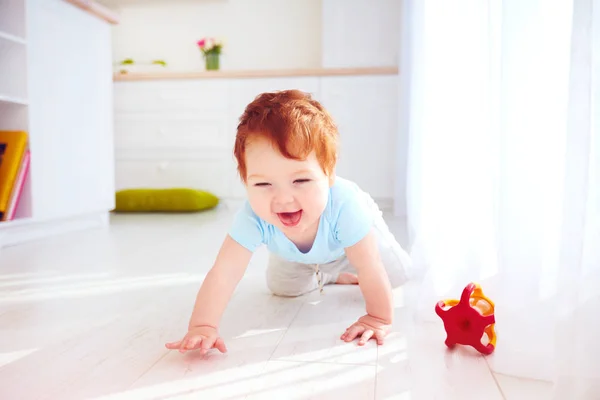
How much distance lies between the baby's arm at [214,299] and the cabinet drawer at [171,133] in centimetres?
234

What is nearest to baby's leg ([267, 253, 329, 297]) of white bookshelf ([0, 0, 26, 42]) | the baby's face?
the baby's face

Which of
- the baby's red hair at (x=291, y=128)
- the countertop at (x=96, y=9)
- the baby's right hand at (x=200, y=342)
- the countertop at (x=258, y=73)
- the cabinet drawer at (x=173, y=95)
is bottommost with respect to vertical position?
the baby's right hand at (x=200, y=342)

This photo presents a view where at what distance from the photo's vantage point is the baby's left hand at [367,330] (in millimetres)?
852

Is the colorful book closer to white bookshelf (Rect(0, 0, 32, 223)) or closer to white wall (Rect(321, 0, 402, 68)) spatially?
white bookshelf (Rect(0, 0, 32, 223))

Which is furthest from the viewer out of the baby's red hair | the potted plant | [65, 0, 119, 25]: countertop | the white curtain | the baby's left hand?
the potted plant

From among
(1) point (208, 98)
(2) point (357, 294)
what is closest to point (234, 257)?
(2) point (357, 294)

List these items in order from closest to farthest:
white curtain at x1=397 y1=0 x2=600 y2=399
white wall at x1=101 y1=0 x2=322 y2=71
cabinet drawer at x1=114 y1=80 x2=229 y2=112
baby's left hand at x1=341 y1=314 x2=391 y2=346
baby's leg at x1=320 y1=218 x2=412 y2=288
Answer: white curtain at x1=397 y1=0 x2=600 y2=399 → baby's left hand at x1=341 y1=314 x2=391 y2=346 → baby's leg at x1=320 y1=218 x2=412 y2=288 → cabinet drawer at x1=114 y1=80 x2=229 y2=112 → white wall at x1=101 y1=0 x2=322 y2=71

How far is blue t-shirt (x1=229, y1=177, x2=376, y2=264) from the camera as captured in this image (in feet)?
2.99

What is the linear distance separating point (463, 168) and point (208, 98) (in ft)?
7.93

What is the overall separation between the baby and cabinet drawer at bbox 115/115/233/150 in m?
2.31

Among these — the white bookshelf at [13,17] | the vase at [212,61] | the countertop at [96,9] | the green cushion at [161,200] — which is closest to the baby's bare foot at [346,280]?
the white bookshelf at [13,17]

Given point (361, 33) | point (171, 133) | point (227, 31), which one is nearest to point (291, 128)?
point (171, 133)

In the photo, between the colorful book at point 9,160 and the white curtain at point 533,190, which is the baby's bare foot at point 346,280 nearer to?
the white curtain at point 533,190

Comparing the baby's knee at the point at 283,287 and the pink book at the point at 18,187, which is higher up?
the pink book at the point at 18,187
